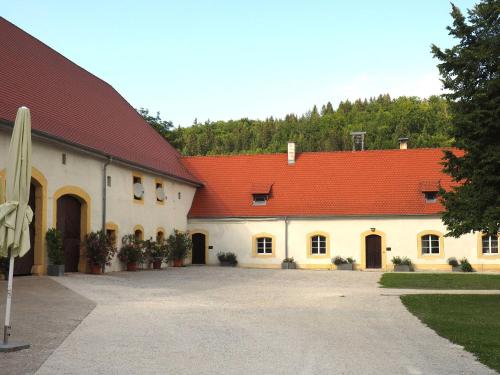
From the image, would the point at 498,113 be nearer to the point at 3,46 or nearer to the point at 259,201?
the point at 3,46

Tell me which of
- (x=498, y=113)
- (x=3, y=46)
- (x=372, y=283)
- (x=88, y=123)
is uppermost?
(x=3, y=46)

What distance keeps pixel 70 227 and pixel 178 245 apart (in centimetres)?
968

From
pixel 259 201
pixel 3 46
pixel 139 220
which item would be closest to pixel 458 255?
pixel 259 201

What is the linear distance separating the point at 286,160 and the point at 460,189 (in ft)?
72.4

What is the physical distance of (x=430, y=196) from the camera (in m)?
32.8

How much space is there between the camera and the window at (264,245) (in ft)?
111

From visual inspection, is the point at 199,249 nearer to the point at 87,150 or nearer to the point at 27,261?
the point at 87,150

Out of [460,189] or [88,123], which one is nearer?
[460,189]

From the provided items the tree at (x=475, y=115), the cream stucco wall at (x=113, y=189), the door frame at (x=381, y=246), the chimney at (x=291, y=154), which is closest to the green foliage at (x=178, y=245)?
the cream stucco wall at (x=113, y=189)

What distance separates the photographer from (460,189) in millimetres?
15234

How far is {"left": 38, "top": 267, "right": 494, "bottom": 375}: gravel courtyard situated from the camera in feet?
24.3

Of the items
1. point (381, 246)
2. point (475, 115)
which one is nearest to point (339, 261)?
point (381, 246)

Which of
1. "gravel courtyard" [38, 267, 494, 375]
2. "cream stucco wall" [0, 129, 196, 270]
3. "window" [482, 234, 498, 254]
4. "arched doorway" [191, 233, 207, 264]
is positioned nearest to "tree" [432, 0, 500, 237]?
"gravel courtyard" [38, 267, 494, 375]

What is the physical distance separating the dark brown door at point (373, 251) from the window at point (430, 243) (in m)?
2.25
